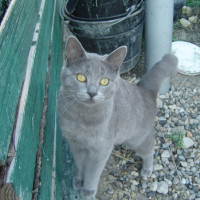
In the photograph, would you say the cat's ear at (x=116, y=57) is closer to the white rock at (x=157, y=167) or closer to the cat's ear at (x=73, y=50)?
the cat's ear at (x=73, y=50)

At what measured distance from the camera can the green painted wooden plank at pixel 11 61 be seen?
0.77 metres

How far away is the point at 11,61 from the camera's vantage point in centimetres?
89

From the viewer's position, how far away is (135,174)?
6.39 feet

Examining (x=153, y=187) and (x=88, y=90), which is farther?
(x=153, y=187)

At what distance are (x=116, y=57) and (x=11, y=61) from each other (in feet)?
1.95

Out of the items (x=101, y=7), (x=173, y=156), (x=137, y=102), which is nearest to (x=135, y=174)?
(x=173, y=156)

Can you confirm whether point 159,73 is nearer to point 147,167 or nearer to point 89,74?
point 89,74

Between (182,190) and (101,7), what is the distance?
5.75 ft

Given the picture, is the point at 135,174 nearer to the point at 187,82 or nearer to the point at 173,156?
the point at 173,156

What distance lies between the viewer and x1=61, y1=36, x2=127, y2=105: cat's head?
3.96 ft

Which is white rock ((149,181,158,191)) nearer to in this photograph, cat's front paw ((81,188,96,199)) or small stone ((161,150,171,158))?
small stone ((161,150,171,158))

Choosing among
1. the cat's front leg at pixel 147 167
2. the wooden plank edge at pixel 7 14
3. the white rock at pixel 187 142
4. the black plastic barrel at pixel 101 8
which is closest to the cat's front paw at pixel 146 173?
the cat's front leg at pixel 147 167

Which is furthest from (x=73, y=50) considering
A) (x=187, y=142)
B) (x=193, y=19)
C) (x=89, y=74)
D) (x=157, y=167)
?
(x=193, y=19)

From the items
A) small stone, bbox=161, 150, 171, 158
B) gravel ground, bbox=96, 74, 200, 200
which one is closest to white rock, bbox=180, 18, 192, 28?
gravel ground, bbox=96, 74, 200, 200
